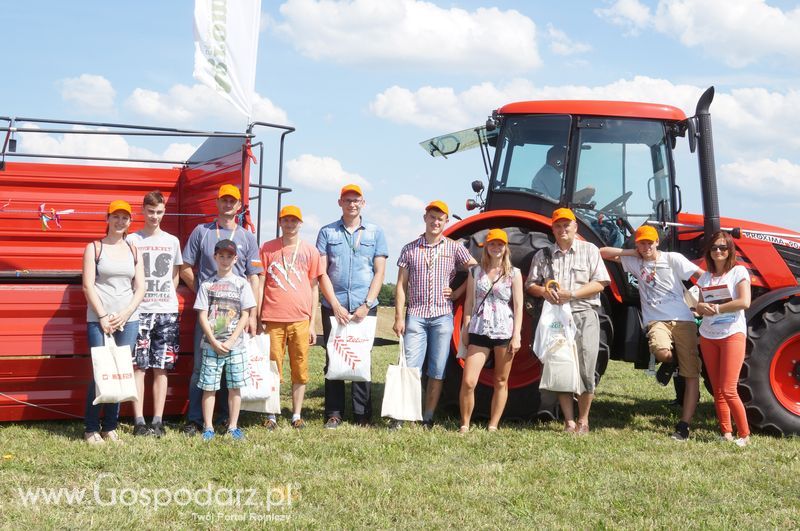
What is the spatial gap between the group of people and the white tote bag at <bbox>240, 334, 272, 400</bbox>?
0.11 m

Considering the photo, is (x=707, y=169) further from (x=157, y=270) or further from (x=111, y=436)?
(x=111, y=436)

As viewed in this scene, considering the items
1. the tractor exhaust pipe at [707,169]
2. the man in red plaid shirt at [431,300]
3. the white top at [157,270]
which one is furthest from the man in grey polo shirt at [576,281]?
the white top at [157,270]

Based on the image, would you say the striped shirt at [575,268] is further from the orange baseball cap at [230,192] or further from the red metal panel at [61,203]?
the red metal panel at [61,203]

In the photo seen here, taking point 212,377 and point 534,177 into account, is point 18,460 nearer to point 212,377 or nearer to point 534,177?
point 212,377

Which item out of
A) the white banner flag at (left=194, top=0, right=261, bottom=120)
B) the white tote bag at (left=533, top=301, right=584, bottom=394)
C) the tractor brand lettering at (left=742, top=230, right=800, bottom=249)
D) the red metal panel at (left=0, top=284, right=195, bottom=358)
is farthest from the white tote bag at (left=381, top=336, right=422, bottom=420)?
the tractor brand lettering at (left=742, top=230, right=800, bottom=249)

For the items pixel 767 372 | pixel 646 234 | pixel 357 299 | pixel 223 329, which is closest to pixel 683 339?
pixel 767 372

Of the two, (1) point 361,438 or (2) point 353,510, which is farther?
(1) point 361,438

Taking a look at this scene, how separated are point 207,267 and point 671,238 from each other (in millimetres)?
3736

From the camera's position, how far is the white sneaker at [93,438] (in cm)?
582

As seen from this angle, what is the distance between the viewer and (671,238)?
7.11m

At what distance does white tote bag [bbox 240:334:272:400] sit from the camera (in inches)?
248

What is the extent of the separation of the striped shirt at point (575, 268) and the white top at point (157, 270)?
2696 mm

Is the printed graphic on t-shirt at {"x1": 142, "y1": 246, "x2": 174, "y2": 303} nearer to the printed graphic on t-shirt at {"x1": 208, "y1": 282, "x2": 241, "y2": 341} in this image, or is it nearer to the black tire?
the printed graphic on t-shirt at {"x1": 208, "y1": 282, "x2": 241, "y2": 341}

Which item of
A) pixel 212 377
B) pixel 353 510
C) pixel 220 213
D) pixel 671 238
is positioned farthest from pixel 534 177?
pixel 353 510
